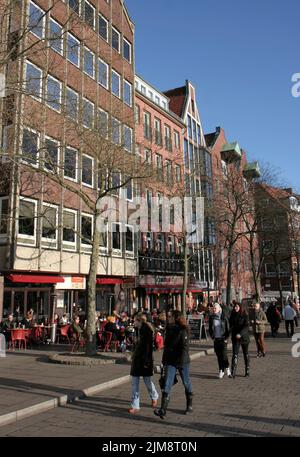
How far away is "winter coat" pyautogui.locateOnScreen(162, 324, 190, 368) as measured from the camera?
7.57 meters

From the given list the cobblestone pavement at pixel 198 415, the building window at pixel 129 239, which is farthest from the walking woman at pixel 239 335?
the building window at pixel 129 239

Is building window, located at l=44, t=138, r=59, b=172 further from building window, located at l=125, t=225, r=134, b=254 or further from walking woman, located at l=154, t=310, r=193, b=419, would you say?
building window, located at l=125, t=225, r=134, b=254

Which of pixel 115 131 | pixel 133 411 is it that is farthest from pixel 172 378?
pixel 115 131

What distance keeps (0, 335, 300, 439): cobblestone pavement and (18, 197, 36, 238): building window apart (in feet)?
42.5

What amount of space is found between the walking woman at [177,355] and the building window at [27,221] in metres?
15.1

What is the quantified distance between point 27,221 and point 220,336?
13.7 meters

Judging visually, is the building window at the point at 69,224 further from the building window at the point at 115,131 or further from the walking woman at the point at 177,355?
the walking woman at the point at 177,355

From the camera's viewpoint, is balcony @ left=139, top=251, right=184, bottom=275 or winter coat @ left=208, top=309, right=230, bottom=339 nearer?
winter coat @ left=208, top=309, right=230, bottom=339

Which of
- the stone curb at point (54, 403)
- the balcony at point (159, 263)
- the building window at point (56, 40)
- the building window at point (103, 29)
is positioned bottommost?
the stone curb at point (54, 403)

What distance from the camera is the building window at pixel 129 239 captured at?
31.3m

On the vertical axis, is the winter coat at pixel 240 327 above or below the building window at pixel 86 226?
below

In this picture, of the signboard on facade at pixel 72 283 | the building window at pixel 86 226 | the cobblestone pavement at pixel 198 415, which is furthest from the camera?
the building window at pixel 86 226

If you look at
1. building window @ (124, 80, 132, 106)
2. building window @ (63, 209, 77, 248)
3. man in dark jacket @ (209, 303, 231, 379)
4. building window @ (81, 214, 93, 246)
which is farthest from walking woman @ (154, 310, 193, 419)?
building window @ (124, 80, 132, 106)
